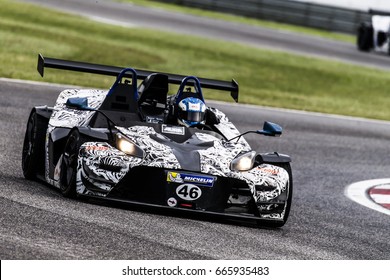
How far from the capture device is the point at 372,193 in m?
13.6

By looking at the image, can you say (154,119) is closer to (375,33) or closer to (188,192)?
(188,192)

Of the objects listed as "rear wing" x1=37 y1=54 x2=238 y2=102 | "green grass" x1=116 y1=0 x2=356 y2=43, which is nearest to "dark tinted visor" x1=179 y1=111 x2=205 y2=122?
"rear wing" x1=37 y1=54 x2=238 y2=102

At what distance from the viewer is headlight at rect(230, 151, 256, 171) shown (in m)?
9.88

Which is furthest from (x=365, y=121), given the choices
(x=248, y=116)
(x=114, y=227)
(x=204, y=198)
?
(x=114, y=227)

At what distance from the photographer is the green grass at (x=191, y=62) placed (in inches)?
872

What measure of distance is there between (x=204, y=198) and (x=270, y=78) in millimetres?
16339

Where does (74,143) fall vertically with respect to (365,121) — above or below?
above

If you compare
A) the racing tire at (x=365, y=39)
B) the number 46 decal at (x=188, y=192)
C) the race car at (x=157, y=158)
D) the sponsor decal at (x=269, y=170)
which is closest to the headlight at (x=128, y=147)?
the race car at (x=157, y=158)

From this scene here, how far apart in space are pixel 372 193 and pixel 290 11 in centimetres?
2565

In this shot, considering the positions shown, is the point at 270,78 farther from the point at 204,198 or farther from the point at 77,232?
the point at 77,232

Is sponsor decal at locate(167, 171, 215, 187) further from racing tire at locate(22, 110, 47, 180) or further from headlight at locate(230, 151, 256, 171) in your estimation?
racing tire at locate(22, 110, 47, 180)

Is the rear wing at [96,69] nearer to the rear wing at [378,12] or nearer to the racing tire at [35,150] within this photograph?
the racing tire at [35,150]
